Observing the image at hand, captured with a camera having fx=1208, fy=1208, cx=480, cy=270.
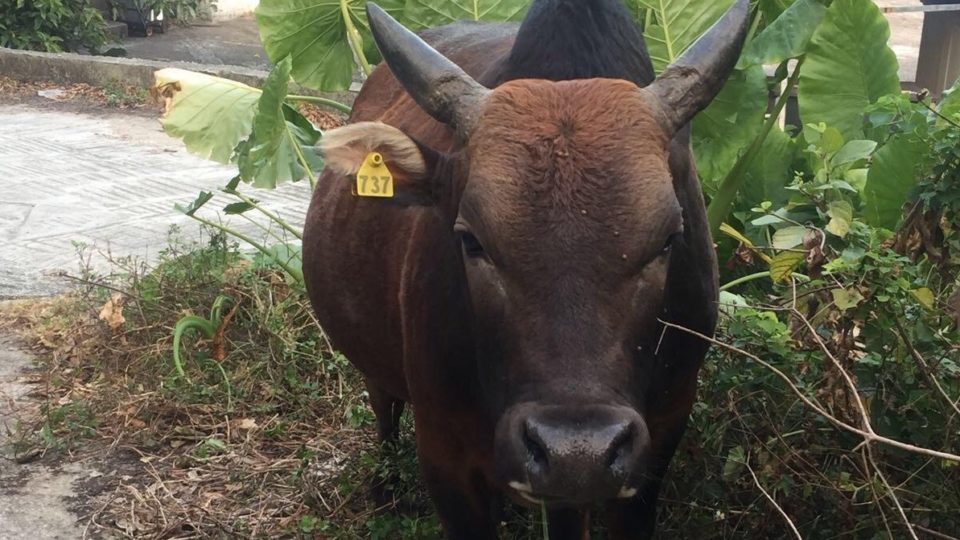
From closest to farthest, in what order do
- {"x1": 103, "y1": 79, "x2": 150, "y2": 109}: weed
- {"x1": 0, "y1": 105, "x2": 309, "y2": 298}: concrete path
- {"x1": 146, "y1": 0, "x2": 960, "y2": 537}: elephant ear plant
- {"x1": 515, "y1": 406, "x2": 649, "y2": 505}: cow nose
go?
{"x1": 515, "y1": 406, "x2": 649, "y2": 505}: cow nose → {"x1": 146, "y1": 0, "x2": 960, "y2": 537}: elephant ear plant → {"x1": 0, "y1": 105, "x2": 309, "y2": 298}: concrete path → {"x1": 103, "y1": 79, "x2": 150, "y2": 109}: weed

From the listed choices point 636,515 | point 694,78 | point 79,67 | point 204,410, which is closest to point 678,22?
point 694,78

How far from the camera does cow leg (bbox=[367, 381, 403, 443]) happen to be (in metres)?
5.08

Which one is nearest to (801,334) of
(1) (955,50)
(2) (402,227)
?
(2) (402,227)

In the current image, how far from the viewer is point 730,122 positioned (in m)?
5.52

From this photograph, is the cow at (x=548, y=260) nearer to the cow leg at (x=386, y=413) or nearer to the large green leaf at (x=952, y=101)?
the cow leg at (x=386, y=413)

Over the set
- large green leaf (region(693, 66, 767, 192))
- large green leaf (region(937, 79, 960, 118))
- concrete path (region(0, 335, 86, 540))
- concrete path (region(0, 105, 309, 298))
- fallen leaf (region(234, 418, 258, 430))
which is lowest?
concrete path (region(0, 335, 86, 540))

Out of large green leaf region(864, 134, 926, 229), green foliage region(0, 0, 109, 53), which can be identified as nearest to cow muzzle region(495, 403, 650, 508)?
large green leaf region(864, 134, 926, 229)

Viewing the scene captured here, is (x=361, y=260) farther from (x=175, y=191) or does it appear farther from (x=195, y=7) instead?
(x=195, y=7)

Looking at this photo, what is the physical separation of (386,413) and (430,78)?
2176 mm

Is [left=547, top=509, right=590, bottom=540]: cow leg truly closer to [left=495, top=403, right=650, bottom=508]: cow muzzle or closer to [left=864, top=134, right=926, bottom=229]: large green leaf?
[left=495, top=403, right=650, bottom=508]: cow muzzle

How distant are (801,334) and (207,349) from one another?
11.1 feet

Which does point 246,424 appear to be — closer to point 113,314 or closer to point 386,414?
point 386,414

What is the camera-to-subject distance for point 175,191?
385 inches

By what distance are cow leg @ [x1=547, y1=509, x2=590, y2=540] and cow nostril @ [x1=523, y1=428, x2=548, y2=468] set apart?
3.69 feet
